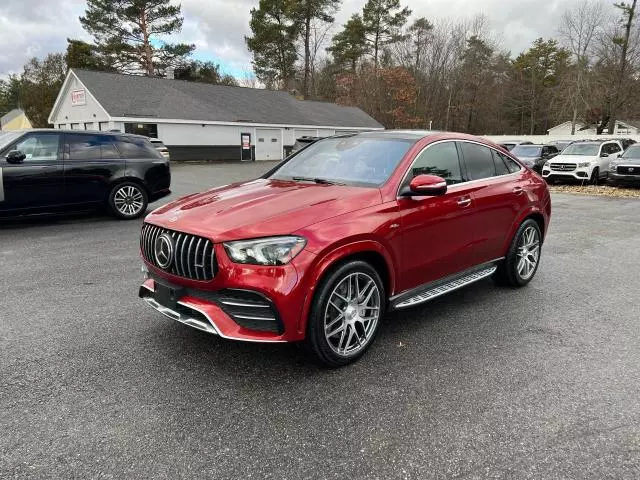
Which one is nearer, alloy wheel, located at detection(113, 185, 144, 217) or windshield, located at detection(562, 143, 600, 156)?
alloy wheel, located at detection(113, 185, 144, 217)

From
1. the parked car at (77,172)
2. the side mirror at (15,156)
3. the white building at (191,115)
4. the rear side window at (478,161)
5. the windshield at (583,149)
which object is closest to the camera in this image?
the rear side window at (478,161)

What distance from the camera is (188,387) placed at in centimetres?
312

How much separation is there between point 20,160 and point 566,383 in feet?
28.5

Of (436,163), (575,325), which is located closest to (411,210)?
(436,163)

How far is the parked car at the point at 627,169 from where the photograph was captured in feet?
53.3

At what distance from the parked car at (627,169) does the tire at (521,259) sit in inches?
544

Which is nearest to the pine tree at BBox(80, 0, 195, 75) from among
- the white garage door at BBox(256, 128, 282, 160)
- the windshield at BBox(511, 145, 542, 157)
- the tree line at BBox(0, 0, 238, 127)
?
the tree line at BBox(0, 0, 238, 127)

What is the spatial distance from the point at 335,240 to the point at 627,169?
17.2 meters

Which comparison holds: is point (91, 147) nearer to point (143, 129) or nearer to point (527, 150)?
point (527, 150)

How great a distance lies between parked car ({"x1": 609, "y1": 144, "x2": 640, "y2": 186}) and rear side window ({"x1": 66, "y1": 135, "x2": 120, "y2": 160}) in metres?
16.4

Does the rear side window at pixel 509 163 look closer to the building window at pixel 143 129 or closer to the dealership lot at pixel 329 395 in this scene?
the dealership lot at pixel 329 395

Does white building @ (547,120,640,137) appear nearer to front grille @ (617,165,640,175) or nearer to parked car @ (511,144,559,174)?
parked car @ (511,144,559,174)

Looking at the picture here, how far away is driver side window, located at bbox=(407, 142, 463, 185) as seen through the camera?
13.2 ft

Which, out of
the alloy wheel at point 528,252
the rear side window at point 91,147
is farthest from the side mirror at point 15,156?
the alloy wheel at point 528,252
